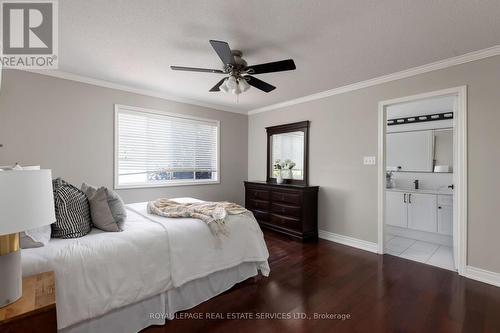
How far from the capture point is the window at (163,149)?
3785 millimetres

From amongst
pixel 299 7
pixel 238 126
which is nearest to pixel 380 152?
pixel 299 7

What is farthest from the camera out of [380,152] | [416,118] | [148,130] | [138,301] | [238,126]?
[238,126]

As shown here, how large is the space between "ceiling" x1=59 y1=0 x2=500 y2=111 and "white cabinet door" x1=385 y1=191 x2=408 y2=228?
2310mm

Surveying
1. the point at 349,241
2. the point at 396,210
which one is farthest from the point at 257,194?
the point at 396,210

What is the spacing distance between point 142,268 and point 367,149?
3.21m

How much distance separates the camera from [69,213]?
178 centimetres

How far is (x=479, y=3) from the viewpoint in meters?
1.80

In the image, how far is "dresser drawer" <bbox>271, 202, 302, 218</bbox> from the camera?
3.87m

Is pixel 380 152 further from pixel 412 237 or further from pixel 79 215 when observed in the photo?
pixel 79 215

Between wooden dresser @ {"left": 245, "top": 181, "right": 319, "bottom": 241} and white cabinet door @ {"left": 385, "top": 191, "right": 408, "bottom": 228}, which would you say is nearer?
wooden dresser @ {"left": 245, "top": 181, "right": 319, "bottom": 241}

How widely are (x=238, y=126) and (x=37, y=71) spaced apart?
3.34m

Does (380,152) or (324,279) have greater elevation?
(380,152)

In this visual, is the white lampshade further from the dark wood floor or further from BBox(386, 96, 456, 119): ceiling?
BBox(386, 96, 456, 119): ceiling

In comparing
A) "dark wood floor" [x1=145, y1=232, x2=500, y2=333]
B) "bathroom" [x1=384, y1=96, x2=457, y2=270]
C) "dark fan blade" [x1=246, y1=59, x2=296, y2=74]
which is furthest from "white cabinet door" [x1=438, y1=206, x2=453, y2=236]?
"dark fan blade" [x1=246, y1=59, x2=296, y2=74]
